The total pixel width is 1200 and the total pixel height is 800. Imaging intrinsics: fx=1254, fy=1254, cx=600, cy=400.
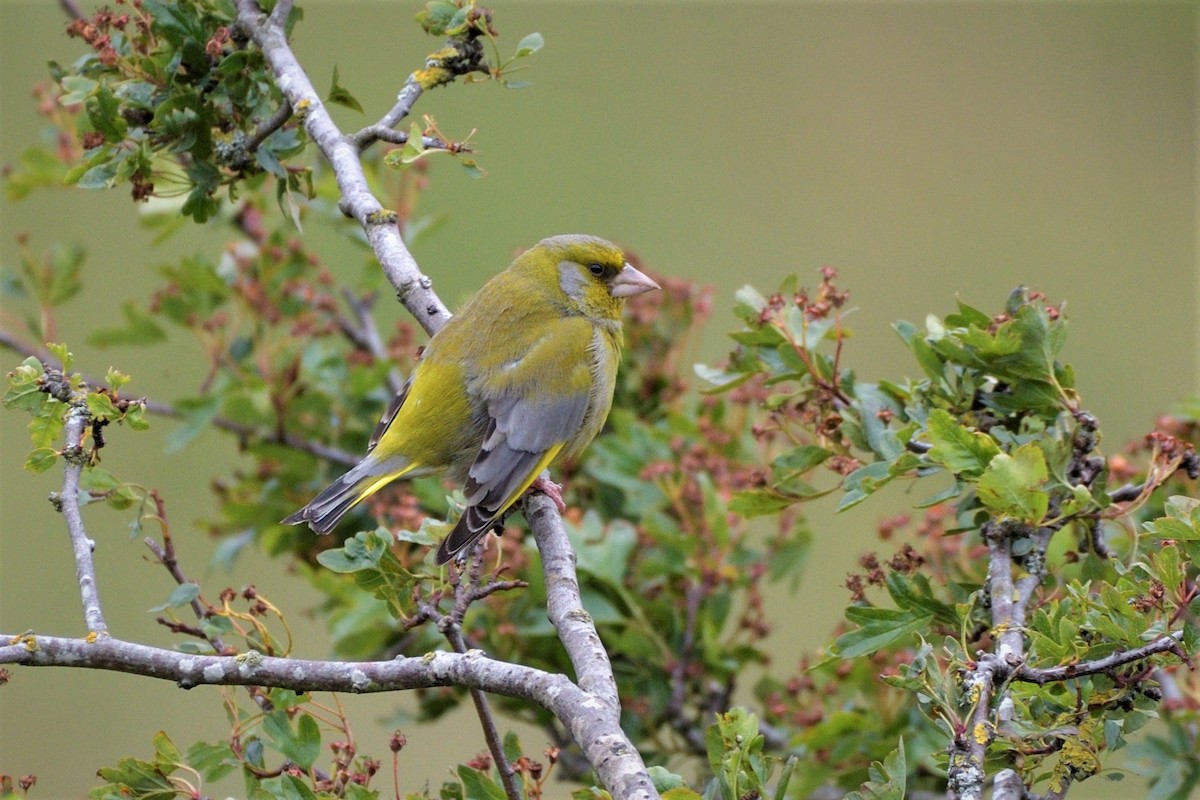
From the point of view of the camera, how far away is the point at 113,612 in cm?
618

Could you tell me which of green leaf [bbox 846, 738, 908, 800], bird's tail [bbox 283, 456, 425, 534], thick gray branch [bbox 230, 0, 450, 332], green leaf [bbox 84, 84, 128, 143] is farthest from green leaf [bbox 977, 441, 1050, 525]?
green leaf [bbox 84, 84, 128, 143]

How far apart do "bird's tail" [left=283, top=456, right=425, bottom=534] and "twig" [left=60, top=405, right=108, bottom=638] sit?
88cm

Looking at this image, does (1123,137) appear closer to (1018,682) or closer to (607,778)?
(1018,682)

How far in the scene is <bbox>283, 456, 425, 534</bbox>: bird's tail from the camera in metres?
3.08

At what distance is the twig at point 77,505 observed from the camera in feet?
6.67

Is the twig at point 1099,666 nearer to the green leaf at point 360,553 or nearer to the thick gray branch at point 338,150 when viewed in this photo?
the green leaf at point 360,553

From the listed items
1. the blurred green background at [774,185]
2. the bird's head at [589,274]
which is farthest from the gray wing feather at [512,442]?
the blurred green background at [774,185]

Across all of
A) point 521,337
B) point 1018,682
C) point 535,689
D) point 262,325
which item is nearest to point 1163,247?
point 521,337

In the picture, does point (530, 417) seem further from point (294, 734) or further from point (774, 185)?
point (774, 185)

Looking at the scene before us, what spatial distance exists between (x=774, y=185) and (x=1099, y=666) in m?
6.63

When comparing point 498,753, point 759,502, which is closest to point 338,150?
point 759,502

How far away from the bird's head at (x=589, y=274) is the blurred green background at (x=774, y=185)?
2.73 m

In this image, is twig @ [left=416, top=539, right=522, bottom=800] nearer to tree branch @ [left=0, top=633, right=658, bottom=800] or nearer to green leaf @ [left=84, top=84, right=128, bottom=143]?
tree branch @ [left=0, top=633, right=658, bottom=800]

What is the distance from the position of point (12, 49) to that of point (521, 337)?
5.45 m
